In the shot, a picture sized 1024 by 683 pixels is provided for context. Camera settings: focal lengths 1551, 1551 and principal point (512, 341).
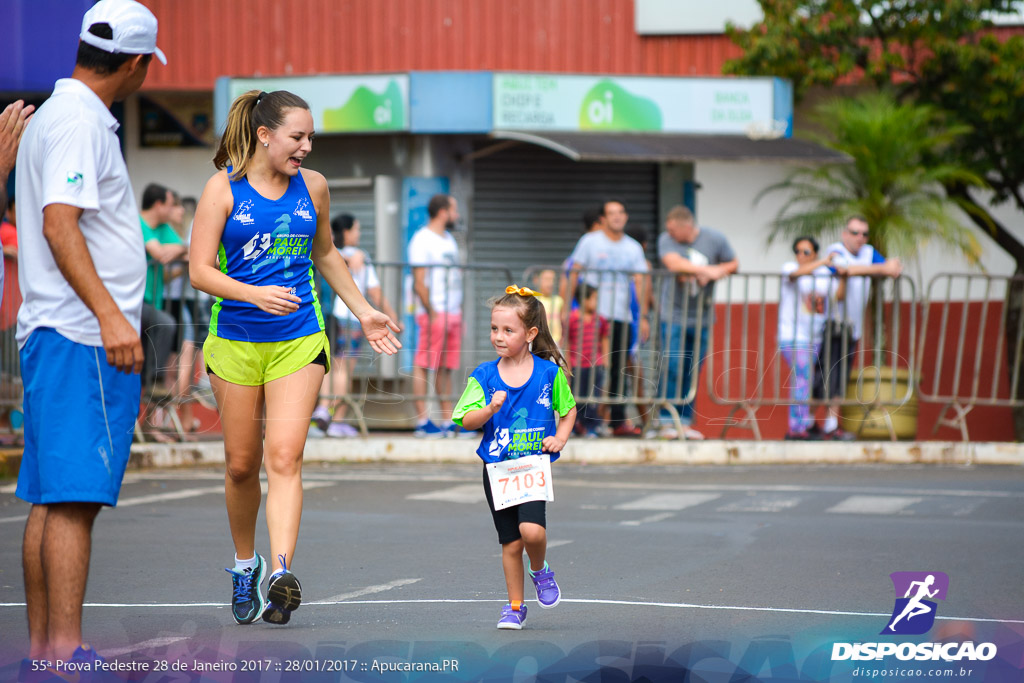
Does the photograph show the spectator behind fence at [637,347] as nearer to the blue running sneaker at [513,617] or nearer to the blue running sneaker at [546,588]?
the blue running sneaker at [546,588]

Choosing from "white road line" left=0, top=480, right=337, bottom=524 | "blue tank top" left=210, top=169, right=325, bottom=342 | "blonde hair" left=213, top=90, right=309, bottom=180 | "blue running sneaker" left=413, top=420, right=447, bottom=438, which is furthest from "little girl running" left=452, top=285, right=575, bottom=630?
"blue running sneaker" left=413, top=420, right=447, bottom=438

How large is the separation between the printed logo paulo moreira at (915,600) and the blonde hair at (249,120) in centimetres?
281

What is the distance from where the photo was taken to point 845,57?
17719 millimetres

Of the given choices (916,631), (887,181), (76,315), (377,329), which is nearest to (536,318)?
(377,329)

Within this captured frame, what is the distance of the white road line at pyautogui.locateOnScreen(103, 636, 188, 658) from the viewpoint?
4.92 m

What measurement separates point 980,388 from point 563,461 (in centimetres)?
416

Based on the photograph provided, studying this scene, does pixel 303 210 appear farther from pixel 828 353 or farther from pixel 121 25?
pixel 828 353

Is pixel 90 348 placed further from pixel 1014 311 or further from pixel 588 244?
pixel 1014 311

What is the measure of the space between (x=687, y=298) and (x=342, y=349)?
294 centimetres

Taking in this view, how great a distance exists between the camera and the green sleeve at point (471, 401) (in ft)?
Result: 18.5

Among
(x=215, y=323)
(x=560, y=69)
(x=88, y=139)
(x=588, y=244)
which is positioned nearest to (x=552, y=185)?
(x=560, y=69)

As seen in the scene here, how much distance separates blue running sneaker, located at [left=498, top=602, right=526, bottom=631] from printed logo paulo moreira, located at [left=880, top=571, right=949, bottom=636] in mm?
1256

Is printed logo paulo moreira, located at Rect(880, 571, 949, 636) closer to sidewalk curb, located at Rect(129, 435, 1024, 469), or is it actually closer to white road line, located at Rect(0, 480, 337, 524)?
white road line, located at Rect(0, 480, 337, 524)

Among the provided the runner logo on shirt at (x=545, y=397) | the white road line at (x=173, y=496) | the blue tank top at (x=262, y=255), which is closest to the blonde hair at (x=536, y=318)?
the runner logo on shirt at (x=545, y=397)
